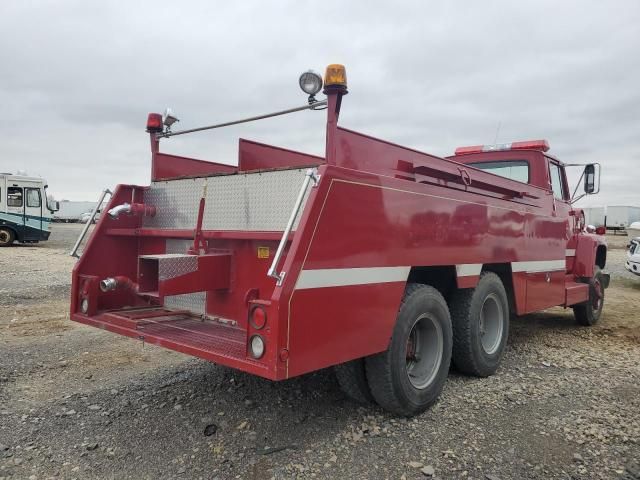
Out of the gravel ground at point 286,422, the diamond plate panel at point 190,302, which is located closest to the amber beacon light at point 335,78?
the diamond plate panel at point 190,302

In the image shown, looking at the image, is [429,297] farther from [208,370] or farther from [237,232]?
[208,370]

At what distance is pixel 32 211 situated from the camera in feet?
68.0

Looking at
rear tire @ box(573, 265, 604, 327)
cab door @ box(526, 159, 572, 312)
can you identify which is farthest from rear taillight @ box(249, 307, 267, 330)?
rear tire @ box(573, 265, 604, 327)

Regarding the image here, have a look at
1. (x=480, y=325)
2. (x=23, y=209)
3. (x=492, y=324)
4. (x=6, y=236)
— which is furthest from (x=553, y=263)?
(x=6, y=236)

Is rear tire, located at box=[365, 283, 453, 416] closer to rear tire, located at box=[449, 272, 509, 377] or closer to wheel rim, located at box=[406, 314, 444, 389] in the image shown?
wheel rim, located at box=[406, 314, 444, 389]

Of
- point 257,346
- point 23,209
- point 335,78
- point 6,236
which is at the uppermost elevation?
point 335,78

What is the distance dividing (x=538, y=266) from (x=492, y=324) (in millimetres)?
1143

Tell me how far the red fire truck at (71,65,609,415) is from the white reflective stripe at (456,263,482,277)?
0.07 feet

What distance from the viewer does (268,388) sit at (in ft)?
14.4

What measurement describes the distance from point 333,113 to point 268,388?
2454 mm

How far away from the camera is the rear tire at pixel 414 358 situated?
357 centimetres

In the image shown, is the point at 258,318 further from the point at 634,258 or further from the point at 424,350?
the point at 634,258

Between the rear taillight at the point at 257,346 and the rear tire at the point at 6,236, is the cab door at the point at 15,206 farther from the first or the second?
the rear taillight at the point at 257,346

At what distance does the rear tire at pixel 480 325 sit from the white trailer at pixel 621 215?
54885 mm
